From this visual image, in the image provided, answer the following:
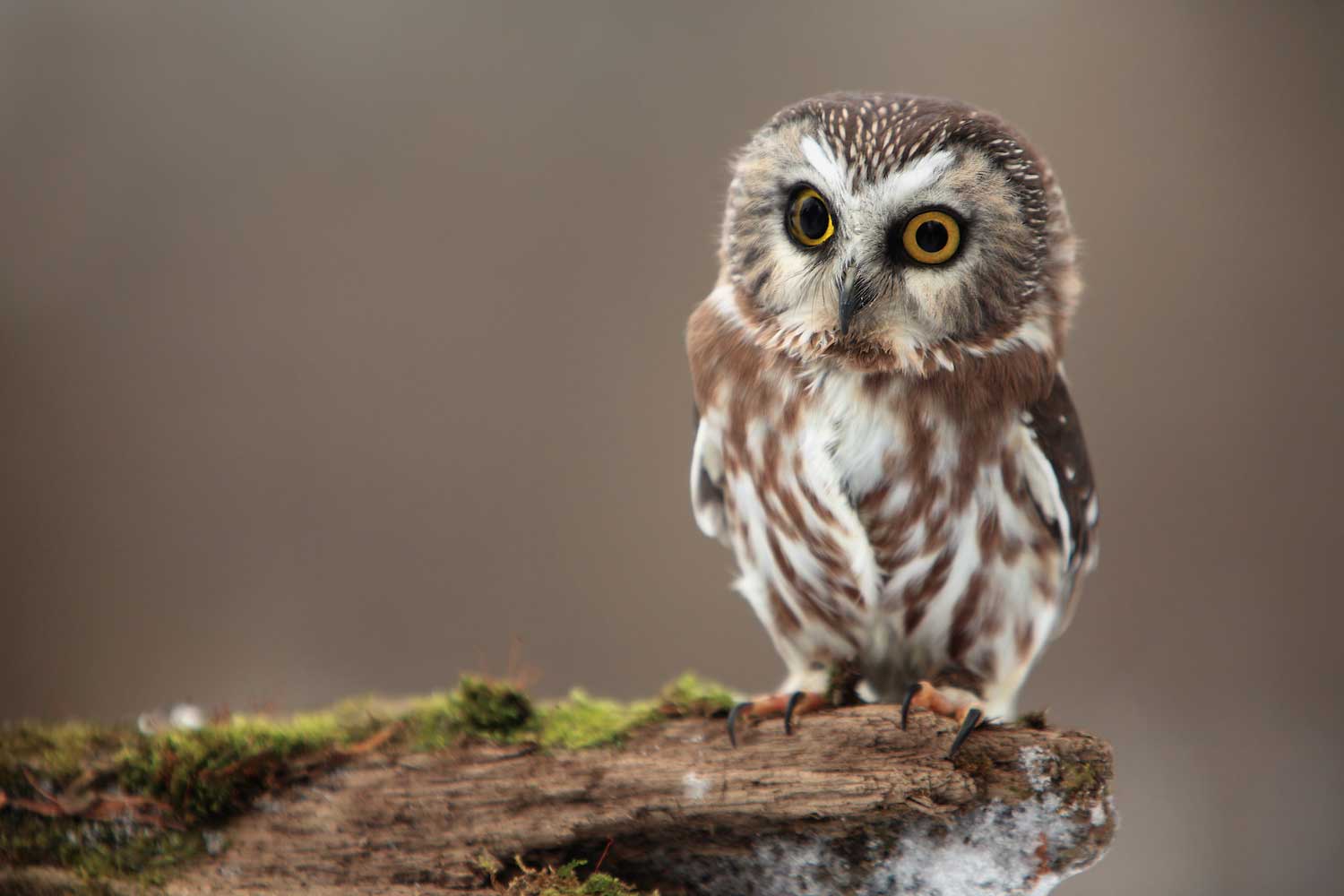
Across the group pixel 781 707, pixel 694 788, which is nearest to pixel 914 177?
pixel 781 707

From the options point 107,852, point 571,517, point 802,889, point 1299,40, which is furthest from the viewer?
point 571,517

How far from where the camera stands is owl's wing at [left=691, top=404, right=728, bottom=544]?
2.03m

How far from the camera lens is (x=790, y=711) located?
5.79ft

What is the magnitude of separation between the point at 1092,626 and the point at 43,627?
335 centimetres

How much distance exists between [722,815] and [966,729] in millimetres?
371

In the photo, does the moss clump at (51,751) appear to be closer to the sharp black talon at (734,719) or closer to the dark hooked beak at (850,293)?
the sharp black talon at (734,719)

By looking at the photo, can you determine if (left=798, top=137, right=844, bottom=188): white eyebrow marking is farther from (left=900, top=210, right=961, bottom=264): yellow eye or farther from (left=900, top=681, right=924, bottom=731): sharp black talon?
(left=900, top=681, right=924, bottom=731): sharp black talon

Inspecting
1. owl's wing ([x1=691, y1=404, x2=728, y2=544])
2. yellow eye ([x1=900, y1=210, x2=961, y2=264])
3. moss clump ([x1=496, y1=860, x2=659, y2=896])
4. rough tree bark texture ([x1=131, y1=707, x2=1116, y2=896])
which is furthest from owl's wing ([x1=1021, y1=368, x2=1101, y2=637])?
moss clump ([x1=496, y1=860, x2=659, y2=896])

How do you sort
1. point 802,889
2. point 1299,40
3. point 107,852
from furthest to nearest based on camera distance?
point 1299,40
point 107,852
point 802,889

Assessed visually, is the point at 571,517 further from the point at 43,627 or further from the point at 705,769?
the point at 705,769

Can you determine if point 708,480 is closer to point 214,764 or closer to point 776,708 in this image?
point 776,708

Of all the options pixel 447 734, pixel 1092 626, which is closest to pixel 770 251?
pixel 447 734

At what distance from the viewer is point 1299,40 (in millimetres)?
3506

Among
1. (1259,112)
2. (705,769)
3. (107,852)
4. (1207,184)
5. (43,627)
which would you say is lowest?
(107,852)
